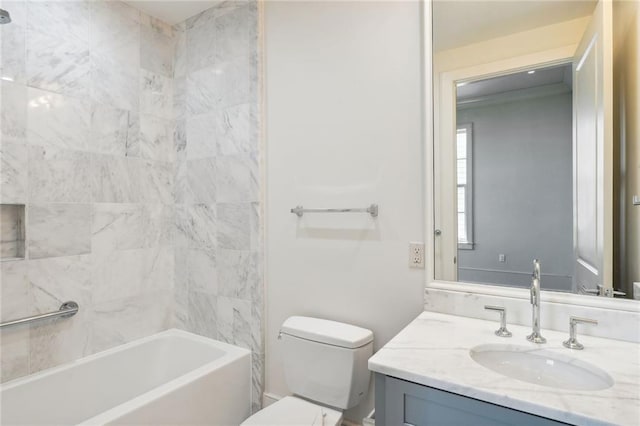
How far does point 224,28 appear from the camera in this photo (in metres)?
2.20

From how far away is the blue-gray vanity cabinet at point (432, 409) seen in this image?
2.93 ft

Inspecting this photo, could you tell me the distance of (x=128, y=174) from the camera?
221cm

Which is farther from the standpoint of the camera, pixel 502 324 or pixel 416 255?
pixel 416 255

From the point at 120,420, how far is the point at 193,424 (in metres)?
0.40

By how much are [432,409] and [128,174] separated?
6.94ft

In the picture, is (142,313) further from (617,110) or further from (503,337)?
(617,110)

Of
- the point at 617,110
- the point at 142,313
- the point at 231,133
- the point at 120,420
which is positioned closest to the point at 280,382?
the point at 120,420

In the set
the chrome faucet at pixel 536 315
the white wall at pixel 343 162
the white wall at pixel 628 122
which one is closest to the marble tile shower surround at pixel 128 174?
the white wall at pixel 343 162

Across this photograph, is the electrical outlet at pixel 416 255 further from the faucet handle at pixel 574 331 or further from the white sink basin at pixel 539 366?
the faucet handle at pixel 574 331

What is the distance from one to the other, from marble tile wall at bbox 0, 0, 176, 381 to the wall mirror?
1832 millimetres

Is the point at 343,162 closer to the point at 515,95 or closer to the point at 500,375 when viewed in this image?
the point at 515,95

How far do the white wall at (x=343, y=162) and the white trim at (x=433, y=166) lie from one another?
45mm

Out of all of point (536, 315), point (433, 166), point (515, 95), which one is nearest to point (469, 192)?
point (433, 166)

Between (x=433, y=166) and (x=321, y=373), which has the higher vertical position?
(x=433, y=166)
